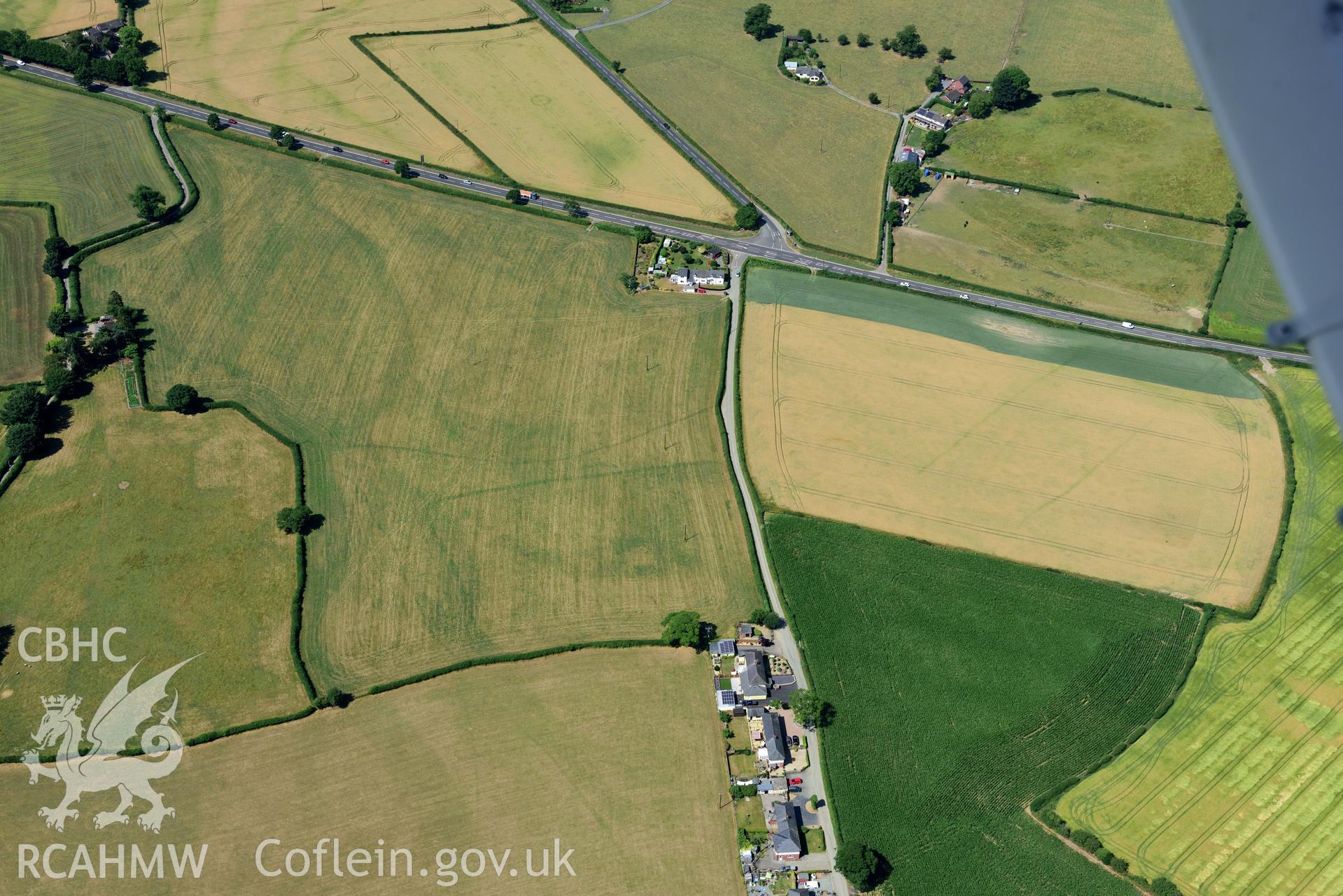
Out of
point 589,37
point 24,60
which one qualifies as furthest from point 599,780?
point 24,60

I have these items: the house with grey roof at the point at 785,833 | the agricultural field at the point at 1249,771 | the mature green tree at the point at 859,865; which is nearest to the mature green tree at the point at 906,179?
the agricultural field at the point at 1249,771

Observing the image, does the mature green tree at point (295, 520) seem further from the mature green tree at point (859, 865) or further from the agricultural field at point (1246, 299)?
the agricultural field at point (1246, 299)

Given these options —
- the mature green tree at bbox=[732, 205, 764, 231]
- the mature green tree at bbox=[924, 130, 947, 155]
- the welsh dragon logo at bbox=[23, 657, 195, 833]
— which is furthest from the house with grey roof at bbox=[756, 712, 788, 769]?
the mature green tree at bbox=[924, 130, 947, 155]

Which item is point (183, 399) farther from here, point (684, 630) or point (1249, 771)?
point (1249, 771)

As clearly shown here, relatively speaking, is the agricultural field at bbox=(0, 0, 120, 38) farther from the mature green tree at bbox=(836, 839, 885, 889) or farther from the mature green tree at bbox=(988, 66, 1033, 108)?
the mature green tree at bbox=(836, 839, 885, 889)

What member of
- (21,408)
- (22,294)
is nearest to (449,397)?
(21,408)

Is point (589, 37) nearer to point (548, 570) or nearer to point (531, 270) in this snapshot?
point (531, 270)
